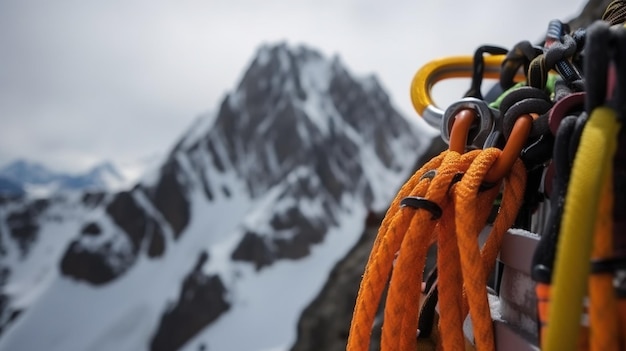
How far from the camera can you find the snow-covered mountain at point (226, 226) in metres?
42.5

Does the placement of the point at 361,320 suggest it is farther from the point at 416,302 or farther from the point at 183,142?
the point at 183,142

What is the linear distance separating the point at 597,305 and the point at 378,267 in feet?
1.49

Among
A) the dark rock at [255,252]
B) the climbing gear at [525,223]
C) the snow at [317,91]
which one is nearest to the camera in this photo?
the climbing gear at [525,223]

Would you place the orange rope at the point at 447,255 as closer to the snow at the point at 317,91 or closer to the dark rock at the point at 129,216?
the dark rock at the point at 129,216

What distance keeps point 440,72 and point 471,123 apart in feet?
2.47

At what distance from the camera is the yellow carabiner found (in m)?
1.66

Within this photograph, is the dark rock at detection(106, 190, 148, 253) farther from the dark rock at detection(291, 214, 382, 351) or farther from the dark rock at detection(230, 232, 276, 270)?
the dark rock at detection(291, 214, 382, 351)

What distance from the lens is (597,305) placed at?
0.60m

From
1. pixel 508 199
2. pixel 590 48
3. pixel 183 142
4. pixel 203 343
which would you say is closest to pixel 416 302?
pixel 508 199

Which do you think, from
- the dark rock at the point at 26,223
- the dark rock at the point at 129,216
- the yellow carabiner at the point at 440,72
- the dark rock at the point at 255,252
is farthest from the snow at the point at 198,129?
the yellow carabiner at the point at 440,72

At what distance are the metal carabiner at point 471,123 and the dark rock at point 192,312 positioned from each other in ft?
137

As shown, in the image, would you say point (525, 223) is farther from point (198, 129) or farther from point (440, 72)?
point (198, 129)

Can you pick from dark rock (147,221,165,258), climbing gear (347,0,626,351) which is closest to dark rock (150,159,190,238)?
dark rock (147,221,165,258)

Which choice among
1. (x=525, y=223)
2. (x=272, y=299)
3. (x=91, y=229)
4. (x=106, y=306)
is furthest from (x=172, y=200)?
(x=525, y=223)
